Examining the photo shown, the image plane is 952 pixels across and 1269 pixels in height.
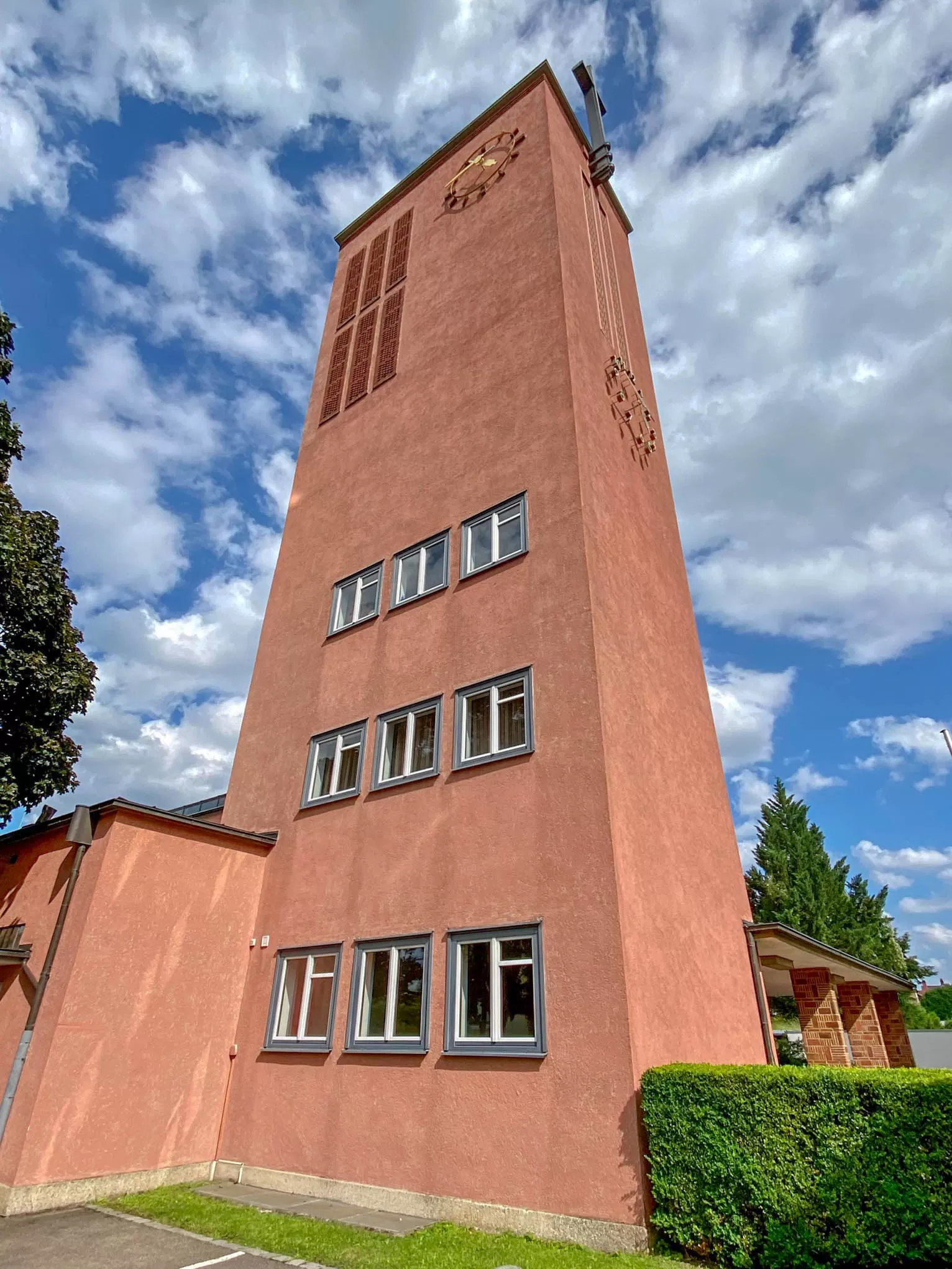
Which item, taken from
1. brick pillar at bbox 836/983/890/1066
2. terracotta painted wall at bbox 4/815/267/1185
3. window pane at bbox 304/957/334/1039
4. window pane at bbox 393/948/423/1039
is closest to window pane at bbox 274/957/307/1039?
window pane at bbox 304/957/334/1039

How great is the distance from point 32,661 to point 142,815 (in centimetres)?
464

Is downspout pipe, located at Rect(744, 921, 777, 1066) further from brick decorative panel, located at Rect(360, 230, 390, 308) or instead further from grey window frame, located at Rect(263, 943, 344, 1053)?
brick decorative panel, located at Rect(360, 230, 390, 308)

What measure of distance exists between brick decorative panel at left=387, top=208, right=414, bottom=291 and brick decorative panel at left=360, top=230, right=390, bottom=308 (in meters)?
0.37

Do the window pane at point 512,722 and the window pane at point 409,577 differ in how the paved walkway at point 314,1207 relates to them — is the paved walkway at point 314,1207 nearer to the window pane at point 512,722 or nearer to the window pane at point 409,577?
the window pane at point 512,722

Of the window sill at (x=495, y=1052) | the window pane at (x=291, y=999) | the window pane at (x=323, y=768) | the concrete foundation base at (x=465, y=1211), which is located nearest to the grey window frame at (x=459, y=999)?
the window sill at (x=495, y=1052)

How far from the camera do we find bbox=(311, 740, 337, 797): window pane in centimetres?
1423

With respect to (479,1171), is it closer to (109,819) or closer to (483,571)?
(109,819)

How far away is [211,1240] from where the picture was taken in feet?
28.0

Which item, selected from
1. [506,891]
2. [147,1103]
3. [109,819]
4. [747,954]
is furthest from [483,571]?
[147,1103]

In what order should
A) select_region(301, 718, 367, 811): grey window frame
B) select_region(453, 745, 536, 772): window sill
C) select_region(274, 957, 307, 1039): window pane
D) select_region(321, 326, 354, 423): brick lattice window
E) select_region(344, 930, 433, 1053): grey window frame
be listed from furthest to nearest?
select_region(321, 326, 354, 423): brick lattice window, select_region(301, 718, 367, 811): grey window frame, select_region(274, 957, 307, 1039): window pane, select_region(453, 745, 536, 772): window sill, select_region(344, 930, 433, 1053): grey window frame

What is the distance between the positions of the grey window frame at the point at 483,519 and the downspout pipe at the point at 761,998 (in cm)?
840

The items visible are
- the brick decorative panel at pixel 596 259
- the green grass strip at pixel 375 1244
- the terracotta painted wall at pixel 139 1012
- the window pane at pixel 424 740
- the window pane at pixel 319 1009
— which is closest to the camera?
the green grass strip at pixel 375 1244

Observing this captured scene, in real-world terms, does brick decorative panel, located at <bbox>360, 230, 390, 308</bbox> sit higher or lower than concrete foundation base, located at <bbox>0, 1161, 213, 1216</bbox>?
higher

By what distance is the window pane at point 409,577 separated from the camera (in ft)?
48.5
